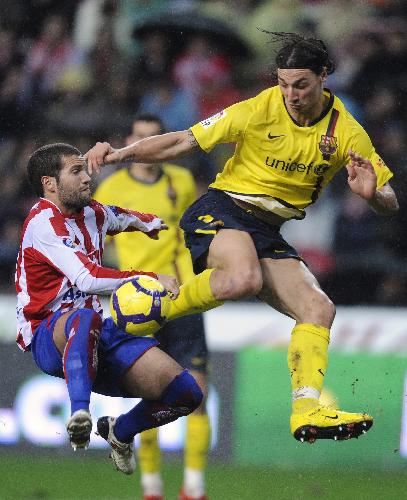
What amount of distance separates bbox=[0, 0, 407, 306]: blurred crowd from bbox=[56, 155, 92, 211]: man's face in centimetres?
390

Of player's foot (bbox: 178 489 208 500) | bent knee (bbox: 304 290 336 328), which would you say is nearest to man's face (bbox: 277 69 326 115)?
bent knee (bbox: 304 290 336 328)

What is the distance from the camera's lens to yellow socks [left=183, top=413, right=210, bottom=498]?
8117mm

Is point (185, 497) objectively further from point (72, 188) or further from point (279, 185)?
Result: point (72, 188)

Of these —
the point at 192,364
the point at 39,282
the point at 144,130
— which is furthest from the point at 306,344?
the point at 144,130

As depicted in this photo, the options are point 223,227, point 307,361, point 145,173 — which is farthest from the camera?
point 145,173

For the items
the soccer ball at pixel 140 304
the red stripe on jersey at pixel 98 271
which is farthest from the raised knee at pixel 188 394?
the red stripe on jersey at pixel 98 271

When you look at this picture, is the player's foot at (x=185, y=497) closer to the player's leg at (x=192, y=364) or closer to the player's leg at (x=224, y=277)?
the player's leg at (x=192, y=364)

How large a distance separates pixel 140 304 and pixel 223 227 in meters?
0.81

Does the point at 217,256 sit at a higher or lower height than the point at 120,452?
higher

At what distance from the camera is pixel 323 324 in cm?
675

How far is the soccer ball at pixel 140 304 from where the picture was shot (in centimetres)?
642

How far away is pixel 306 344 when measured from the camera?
664 cm

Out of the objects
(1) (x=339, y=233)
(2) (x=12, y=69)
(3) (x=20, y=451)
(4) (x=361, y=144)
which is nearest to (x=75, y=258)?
(4) (x=361, y=144)

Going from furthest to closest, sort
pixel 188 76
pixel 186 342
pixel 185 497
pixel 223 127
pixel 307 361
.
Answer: pixel 188 76, pixel 186 342, pixel 185 497, pixel 223 127, pixel 307 361
